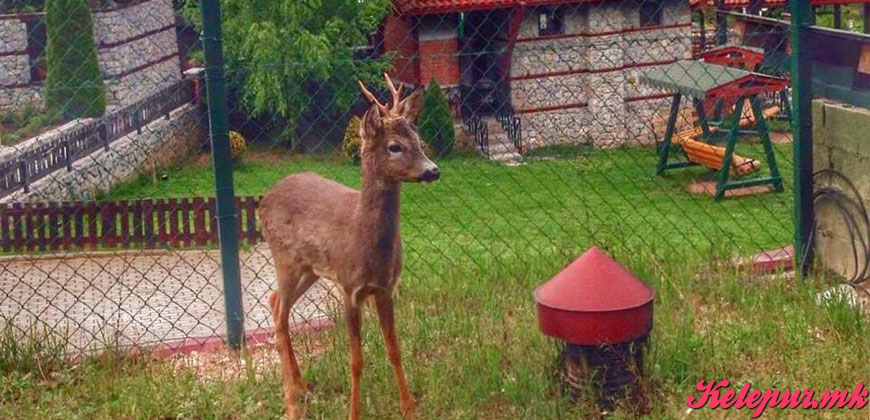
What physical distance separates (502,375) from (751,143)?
17170mm

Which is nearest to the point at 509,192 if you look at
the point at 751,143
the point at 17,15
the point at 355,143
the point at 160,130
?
the point at 355,143

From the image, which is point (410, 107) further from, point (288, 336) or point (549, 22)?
point (549, 22)

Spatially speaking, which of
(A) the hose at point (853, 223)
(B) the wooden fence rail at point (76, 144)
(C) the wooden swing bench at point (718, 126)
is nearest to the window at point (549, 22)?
(C) the wooden swing bench at point (718, 126)

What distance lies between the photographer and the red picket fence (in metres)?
12.2

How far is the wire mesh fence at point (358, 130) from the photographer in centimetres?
1251

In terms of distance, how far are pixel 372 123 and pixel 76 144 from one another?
458 inches

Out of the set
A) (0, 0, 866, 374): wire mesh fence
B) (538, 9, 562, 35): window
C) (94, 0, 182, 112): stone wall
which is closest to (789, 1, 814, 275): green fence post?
(0, 0, 866, 374): wire mesh fence

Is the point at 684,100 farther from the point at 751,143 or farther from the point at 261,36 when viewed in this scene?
the point at 261,36

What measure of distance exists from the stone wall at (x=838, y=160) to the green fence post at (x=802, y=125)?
0.75 ft

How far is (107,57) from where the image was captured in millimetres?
22188

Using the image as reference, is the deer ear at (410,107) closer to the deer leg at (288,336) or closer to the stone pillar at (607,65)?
the deer leg at (288,336)

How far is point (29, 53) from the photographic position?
22.8m

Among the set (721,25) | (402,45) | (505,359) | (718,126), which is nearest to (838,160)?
(505,359)

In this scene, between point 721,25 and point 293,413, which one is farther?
point 721,25
